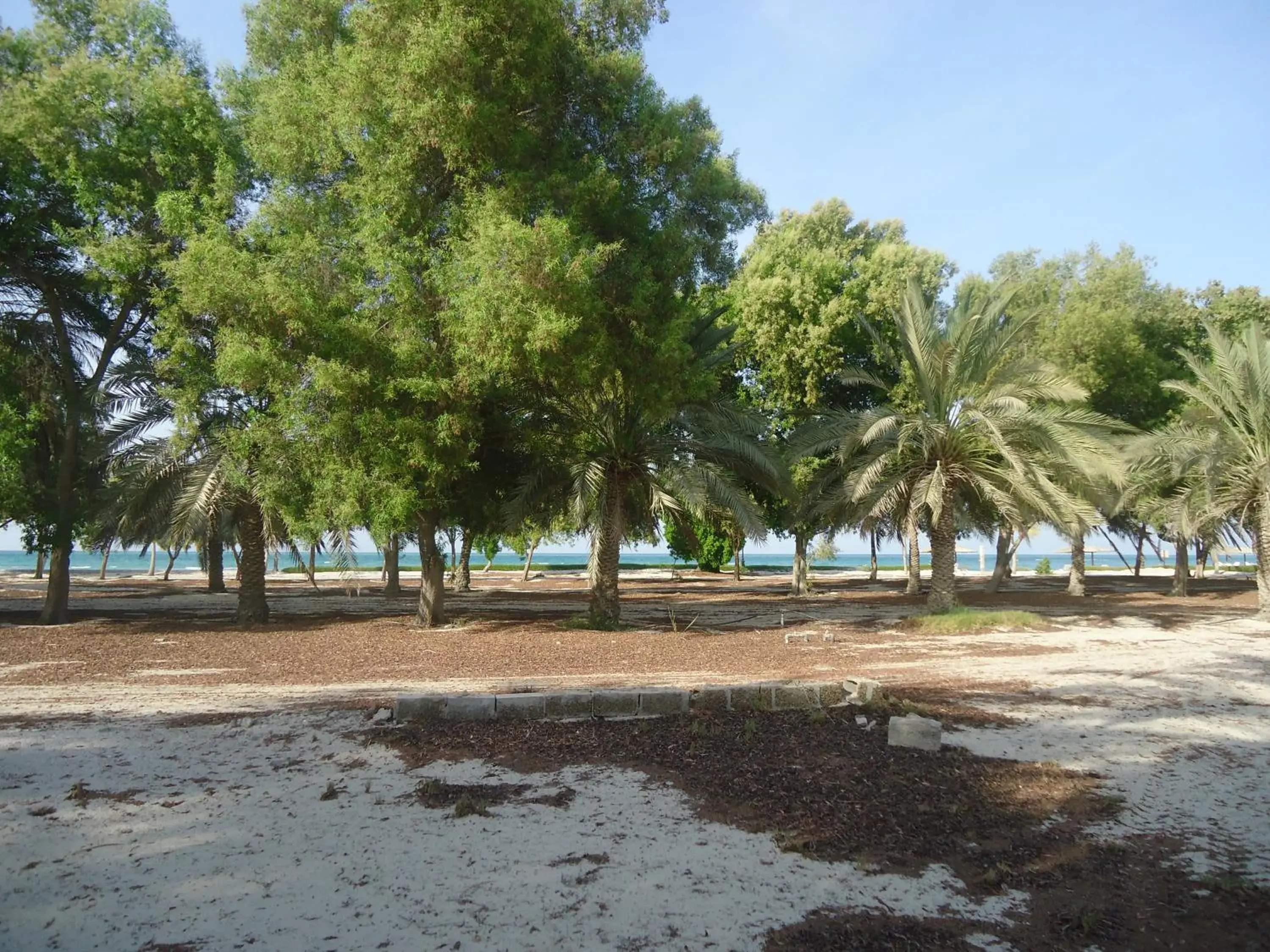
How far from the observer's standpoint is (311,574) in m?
21.4

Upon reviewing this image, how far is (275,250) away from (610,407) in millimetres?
6868

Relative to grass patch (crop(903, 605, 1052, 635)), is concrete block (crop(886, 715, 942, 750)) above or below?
above

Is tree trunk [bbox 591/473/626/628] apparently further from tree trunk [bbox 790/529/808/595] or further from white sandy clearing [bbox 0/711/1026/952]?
tree trunk [bbox 790/529/808/595]

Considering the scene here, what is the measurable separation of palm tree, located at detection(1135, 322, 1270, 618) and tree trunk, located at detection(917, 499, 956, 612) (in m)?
4.98

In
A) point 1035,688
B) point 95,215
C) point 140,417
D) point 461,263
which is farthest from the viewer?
point 140,417

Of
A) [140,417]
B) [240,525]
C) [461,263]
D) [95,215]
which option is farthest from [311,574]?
[461,263]

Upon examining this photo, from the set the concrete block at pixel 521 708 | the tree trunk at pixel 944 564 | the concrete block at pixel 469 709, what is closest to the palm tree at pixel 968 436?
the tree trunk at pixel 944 564

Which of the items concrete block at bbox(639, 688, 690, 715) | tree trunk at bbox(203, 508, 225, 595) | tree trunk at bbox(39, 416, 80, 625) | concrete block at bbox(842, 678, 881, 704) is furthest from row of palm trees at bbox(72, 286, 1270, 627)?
tree trunk at bbox(203, 508, 225, 595)

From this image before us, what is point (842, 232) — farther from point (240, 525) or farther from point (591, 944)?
point (591, 944)

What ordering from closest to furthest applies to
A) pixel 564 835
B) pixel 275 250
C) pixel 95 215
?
pixel 564 835
pixel 275 250
pixel 95 215

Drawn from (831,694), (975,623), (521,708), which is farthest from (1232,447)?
(521,708)

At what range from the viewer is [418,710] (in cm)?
732

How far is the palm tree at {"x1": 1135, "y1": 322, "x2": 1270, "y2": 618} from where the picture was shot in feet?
58.4

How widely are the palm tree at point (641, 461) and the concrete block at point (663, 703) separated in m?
8.71
